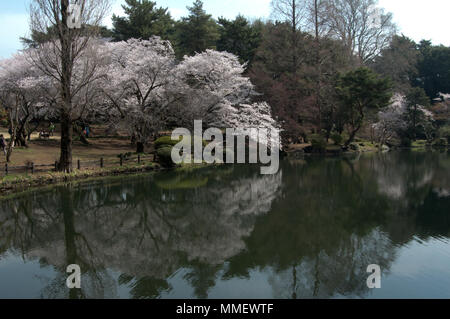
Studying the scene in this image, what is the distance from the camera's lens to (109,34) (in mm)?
31234

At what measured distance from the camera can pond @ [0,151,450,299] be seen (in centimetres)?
530

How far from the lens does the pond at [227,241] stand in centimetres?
530

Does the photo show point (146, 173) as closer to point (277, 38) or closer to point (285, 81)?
point (285, 81)

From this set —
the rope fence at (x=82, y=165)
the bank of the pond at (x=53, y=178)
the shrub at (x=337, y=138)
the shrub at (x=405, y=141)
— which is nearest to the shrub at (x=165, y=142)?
the rope fence at (x=82, y=165)

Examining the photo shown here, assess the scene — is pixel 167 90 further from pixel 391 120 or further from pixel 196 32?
pixel 391 120

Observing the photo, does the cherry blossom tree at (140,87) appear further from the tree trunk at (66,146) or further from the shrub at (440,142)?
the shrub at (440,142)

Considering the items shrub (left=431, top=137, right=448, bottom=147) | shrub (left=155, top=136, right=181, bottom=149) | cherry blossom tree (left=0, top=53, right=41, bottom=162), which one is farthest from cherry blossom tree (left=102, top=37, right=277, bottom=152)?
shrub (left=431, top=137, right=448, bottom=147)

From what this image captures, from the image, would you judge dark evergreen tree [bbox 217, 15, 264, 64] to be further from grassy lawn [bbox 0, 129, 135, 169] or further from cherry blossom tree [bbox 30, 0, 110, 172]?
cherry blossom tree [bbox 30, 0, 110, 172]

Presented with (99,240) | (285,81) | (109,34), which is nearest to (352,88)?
(285,81)

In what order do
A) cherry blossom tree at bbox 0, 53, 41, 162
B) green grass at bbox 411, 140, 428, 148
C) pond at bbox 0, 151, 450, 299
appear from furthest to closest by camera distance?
green grass at bbox 411, 140, 428, 148, cherry blossom tree at bbox 0, 53, 41, 162, pond at bbox 0, 151, 450, 299

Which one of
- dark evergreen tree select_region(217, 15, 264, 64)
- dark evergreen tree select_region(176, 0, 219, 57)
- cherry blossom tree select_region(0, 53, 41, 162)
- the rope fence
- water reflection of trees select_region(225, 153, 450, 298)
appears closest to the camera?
water reflection of trees select_region(225, 153, 450, 298)

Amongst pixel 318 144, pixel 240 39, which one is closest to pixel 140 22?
pixel 240 39

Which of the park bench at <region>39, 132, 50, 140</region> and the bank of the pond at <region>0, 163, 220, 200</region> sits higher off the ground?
the park bench at <region>39, 132, 50, 140</region>

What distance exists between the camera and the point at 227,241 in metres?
7.31
